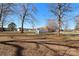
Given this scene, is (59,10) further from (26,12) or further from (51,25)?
(26,12)

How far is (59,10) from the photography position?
955cm

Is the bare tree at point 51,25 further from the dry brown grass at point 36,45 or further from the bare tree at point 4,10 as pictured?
the bare tree at point 4,10

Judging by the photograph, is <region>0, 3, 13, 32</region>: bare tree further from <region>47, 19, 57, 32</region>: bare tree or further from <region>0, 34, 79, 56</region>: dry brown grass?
<region>47, 19, 57, 32</region>: bare tree

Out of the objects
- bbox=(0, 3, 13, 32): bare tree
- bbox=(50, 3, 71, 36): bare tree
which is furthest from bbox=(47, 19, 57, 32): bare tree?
bbox=(0, 3, 13, 32): bare tree

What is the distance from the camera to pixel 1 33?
31.4ft

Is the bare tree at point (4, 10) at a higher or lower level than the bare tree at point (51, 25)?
higher

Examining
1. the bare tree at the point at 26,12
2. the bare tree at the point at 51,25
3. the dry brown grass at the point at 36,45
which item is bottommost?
the dry brown grass at the point at 36,45

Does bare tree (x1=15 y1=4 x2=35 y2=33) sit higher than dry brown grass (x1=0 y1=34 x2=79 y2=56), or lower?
higher

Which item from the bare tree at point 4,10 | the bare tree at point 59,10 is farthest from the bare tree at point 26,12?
the bare tree at point 59,10

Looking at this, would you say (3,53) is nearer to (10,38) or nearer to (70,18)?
(10,38)

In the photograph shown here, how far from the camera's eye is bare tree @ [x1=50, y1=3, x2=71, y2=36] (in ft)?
31.3

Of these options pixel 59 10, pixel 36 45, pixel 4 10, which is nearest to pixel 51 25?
pixel 59 10

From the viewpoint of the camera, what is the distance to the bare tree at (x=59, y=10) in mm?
9531

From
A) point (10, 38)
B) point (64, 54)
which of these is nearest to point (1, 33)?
point (10, 38)
